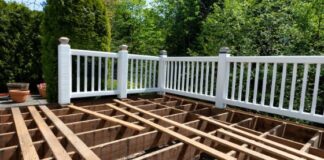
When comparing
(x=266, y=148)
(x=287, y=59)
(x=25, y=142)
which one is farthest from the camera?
(x=287, y=59)

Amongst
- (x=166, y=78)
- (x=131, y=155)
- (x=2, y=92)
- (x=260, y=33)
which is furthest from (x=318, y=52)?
(x=2, y=92)

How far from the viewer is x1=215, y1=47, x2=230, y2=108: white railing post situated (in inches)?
132

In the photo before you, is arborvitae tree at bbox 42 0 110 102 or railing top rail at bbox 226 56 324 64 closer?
railing top rail at bbox 226 56 324 64

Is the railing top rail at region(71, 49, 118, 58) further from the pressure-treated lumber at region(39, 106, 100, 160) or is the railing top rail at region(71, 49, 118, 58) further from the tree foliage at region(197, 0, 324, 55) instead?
the tree foliage at region(197, 0, 324, 55)

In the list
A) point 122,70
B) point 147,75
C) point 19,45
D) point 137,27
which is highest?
point 137,27

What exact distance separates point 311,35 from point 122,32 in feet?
26.0

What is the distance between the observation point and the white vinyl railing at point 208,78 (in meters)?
2.66

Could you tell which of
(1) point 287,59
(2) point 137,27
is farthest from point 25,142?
(2) point 137,27

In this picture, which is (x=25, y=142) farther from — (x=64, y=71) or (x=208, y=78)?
(x=208, y=78)

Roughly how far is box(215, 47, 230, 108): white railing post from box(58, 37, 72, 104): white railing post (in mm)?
2181

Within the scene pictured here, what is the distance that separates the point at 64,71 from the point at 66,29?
108 centimetres

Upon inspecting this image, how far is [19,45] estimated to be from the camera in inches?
228

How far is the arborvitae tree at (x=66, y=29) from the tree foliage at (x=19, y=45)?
7.40ft

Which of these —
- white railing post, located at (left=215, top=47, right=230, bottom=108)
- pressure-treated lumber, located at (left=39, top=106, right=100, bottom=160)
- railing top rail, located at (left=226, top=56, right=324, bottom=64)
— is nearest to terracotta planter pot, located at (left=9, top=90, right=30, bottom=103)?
pressure-treated lumber, located at (left=39, top=106, right=100, bottom=160)
